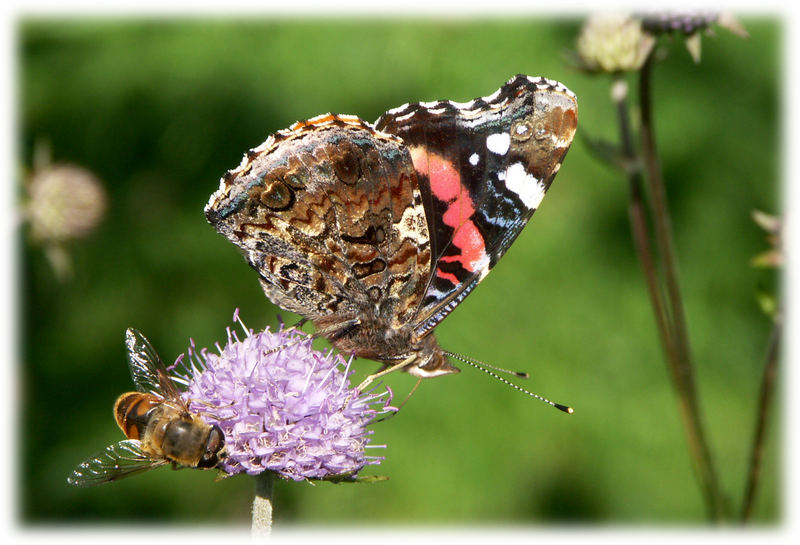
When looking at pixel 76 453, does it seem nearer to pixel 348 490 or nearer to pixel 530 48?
pixel 348 490

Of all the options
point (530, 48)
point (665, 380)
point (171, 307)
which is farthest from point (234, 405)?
point (530, 48)

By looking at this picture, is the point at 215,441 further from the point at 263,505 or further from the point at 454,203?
the point at 454,203

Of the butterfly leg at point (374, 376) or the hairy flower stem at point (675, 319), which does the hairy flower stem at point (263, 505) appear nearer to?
the butterfly leg at point (374, 376)

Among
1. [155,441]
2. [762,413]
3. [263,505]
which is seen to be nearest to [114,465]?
[155,441]

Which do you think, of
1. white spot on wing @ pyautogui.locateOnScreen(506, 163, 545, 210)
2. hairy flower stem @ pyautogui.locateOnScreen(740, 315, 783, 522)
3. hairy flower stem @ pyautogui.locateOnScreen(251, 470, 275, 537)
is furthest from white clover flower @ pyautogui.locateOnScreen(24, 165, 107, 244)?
hairy flower stem @ pyautogui.locateOnScreen(740, 315, 783, 522)

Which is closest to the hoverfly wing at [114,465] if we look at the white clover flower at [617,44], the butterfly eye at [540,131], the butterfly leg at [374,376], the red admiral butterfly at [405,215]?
the butterfly leg at [374,376]

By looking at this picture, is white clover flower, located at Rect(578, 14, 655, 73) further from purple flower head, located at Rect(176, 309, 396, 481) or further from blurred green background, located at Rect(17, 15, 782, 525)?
purple flower head, located at Rect(176, 309, 396, 481)
